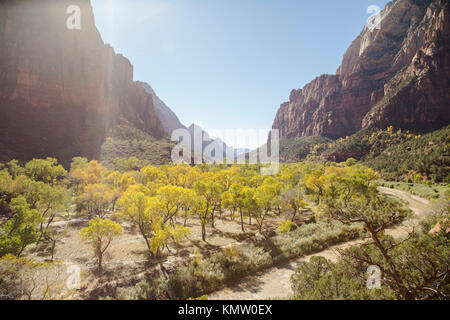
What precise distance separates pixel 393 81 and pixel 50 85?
174976 millimetres

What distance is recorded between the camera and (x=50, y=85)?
255 feet

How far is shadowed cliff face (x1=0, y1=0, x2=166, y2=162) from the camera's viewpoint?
65250mm

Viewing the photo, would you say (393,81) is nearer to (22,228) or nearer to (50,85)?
(22,228)

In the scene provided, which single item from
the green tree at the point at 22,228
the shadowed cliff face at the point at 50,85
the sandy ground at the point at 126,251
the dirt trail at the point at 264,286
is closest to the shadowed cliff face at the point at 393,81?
the sandy ground at the point at 126,251

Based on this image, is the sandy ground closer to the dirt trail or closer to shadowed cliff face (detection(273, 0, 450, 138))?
the dirt trail

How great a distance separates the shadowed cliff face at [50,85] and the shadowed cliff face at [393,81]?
140m

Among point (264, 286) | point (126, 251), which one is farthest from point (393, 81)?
point (126, 251)

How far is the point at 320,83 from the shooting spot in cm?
18700

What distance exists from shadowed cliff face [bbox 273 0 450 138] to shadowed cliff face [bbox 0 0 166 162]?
140 metres

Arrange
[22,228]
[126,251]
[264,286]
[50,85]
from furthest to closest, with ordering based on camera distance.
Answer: [50,85] → [126,251] → [22,228] → [264,286]

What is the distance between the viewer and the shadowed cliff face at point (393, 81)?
8881cm

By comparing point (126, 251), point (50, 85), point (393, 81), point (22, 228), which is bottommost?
point (126, 251)

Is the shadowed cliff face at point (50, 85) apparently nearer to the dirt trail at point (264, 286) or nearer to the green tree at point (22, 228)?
the green tree at point (22, 228)
